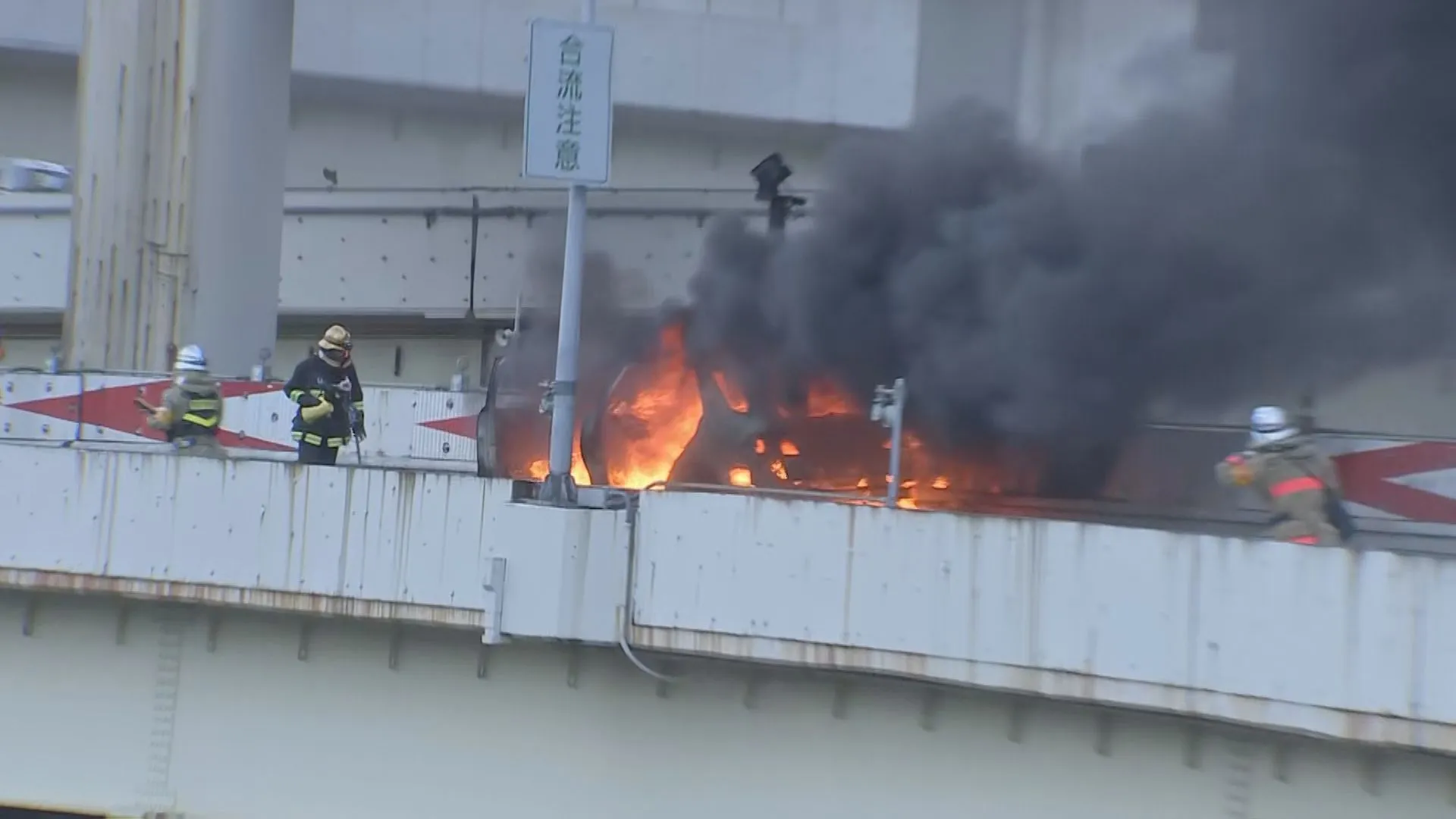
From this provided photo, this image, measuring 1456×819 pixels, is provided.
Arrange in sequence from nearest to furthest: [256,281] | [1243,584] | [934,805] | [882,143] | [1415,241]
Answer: [1243,584]
[934,805]
[1415,241]
[882,143]
[256,281]

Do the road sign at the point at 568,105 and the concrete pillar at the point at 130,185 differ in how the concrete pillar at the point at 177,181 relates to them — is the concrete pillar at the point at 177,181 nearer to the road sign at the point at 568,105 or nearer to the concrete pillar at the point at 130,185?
the concrete pillar at the point at 130,185

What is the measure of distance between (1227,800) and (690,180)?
11.9 meters

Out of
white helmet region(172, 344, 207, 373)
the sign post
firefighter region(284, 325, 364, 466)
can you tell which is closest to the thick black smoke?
the sign post

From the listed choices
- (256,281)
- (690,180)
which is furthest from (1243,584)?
(690,180)

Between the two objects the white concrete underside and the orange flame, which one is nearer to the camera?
the white concrete underside

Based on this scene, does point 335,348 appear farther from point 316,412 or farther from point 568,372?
point 568,372

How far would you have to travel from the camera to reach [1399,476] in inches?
303

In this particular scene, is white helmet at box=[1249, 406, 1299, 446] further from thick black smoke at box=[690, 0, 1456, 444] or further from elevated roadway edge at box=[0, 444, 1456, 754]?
thick black smoke at box=[690, 0, 1456, 444]

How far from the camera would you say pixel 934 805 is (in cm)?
668

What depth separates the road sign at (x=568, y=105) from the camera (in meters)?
7.54

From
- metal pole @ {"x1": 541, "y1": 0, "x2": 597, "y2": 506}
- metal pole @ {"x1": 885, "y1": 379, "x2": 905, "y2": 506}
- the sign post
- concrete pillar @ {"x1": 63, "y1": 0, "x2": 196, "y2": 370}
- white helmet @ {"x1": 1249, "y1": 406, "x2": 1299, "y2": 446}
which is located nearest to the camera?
metal pole @ {"x1": 885, "y1": 379, "x2": 905, "y2": 506}

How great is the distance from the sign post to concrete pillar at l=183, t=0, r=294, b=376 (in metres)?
6.80

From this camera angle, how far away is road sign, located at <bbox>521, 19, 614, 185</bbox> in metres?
7.54

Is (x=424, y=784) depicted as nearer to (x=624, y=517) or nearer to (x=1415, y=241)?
(x=624, y=517)
